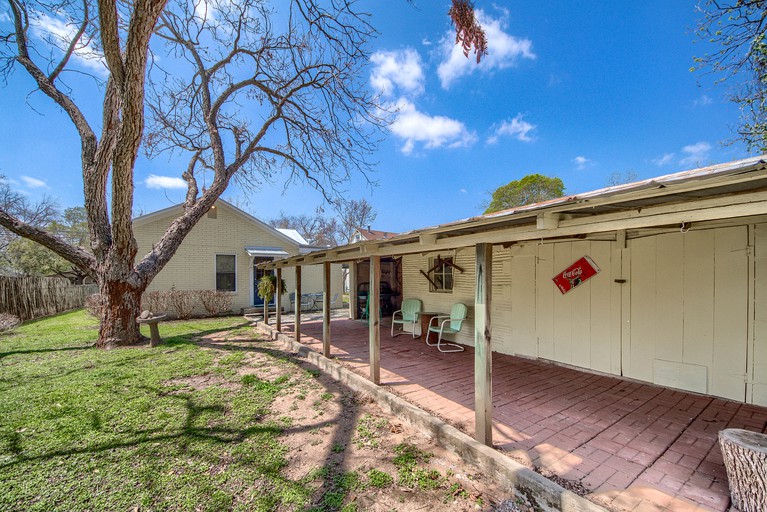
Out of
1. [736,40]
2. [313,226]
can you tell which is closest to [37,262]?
[313,226]

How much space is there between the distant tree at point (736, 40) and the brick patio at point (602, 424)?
5.45 metres

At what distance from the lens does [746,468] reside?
1884 mm

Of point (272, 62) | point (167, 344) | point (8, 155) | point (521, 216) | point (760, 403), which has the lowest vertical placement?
point (167, 344)

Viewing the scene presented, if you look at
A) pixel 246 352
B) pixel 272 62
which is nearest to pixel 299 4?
pixel 272 62

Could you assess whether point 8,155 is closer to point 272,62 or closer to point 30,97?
point 30,97

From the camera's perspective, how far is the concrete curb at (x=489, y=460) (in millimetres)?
1989

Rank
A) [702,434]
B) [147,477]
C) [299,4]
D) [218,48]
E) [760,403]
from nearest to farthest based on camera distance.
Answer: [147,477]
[702,434]
[760,403]
[299,4]
[218,48]

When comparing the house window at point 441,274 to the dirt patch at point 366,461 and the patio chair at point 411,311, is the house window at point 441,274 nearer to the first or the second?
the patio chair at point 411,311

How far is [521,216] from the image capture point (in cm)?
212

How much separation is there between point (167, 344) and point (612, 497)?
326 inches

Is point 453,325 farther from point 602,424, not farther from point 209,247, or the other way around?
point 209,247

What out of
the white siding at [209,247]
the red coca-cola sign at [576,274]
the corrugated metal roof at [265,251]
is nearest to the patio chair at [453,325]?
the red coca-cola sign at [576,274]

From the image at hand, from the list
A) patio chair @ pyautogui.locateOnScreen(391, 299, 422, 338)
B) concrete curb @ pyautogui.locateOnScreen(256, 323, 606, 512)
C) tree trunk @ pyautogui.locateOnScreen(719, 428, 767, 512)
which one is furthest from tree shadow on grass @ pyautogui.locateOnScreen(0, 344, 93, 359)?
tree trunk @ pyautogui.locateOnScreen(719, 428, 767, 512)

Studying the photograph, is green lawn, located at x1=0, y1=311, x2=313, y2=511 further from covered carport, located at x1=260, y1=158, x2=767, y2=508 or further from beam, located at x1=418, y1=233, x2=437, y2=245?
beam, located at x1=418, y1=233, x2=437, y2=245
